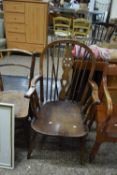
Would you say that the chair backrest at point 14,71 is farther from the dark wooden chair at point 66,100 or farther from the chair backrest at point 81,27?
the chair backrest at point 81,27

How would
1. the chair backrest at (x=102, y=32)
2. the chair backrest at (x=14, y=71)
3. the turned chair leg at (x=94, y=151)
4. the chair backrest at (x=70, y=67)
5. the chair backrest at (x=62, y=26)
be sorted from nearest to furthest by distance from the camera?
the turned chair leg at (x=94, y=151)
the chair backrest at (x=70, y=67)
the chair backrest at (x=14, y=71)
the chair backrest at (x=102, y=32)
the chair backrest at (x=62, y=26)

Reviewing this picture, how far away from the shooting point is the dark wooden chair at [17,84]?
5.91 ft

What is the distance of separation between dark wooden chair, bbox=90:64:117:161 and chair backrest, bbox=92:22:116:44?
7.66 feet

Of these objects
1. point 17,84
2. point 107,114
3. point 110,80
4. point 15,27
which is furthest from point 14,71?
point 107,114

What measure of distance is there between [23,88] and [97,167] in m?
1.60

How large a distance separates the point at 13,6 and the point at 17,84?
174cm

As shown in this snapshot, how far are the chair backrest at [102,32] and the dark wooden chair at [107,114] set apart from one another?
7.66 ft

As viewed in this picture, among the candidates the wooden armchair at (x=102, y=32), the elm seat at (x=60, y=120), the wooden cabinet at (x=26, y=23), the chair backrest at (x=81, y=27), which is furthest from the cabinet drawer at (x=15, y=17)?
the elm seat at (x=60, y=120)

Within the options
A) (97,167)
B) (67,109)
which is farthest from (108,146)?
(67,109)

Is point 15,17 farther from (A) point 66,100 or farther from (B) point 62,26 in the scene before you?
(A) point 66,100

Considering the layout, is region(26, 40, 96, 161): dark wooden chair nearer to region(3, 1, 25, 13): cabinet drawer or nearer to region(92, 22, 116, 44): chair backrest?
region(92, 22, 116, 44): chair backrest

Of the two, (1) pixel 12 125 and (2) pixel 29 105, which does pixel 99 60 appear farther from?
(1) pixel 12 125

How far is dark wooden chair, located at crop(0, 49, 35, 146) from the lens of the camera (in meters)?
1.80

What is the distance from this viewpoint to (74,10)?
5.62 metres
